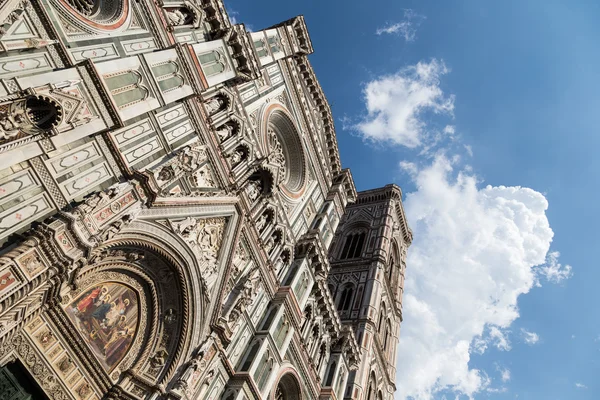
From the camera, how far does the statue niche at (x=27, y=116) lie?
7.98 metres

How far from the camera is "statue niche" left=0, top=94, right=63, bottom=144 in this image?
7.98 metres

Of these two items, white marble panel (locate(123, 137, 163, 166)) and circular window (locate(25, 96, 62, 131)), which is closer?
circular window (locate(25, 96, 62, 131))

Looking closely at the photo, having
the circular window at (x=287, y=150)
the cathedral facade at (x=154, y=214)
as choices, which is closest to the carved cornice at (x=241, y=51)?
the cathedral facade at (x=154, y=214)

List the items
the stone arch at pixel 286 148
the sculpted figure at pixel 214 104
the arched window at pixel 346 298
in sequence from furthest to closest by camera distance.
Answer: the arched window at pixel 346 298, the stone arch at pixel 286 148, the sculpted figure at pixel 214 104

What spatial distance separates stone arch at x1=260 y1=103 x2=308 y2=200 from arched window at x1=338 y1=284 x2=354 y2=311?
13.0 meters

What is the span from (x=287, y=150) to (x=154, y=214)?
10654 mm

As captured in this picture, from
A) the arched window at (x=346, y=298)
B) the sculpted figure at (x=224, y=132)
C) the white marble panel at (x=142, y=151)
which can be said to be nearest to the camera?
the white marble panel at (x=142, y=151)

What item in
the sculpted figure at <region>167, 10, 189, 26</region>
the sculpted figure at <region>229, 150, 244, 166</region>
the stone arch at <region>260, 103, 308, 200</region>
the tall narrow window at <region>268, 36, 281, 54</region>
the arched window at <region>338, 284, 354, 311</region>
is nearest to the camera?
the sculpted figure at <region>167, 10, 189, 26</region>

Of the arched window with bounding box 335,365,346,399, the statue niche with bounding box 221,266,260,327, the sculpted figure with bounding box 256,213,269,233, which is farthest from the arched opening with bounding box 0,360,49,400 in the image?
the arched window with bounding box 335,365,346,399

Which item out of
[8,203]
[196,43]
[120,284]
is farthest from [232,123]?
[8,203]

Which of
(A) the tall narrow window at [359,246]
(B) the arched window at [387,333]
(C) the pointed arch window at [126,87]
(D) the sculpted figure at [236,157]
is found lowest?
(C) the pointed arch window at [126,87]

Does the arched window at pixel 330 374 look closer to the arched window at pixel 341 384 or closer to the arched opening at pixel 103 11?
the arched window at pixel 341 384

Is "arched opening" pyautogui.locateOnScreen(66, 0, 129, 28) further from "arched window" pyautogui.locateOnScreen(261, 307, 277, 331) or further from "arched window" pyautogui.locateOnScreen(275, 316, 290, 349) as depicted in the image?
"arched window" pyautogui.locateOnScreen(275, 316, 290, 349)

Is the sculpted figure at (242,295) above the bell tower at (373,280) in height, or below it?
below
